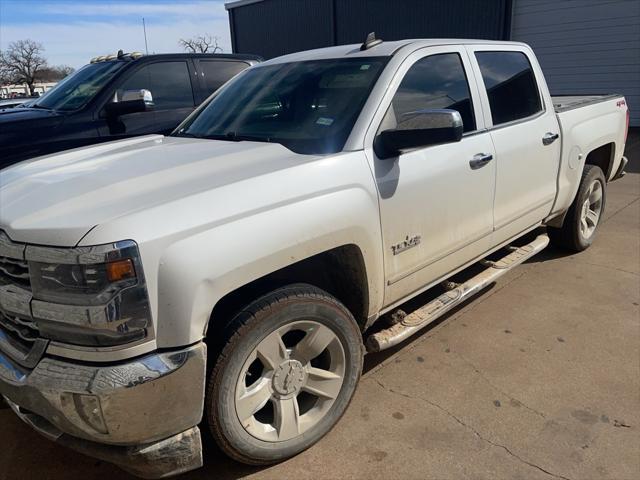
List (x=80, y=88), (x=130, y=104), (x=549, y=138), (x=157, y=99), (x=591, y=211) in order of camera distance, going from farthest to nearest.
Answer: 1. (x=157, y=99)
2. (x=80, y=88)
3. (x=130, y=104)
4. (x=591, y=211)
5. (x=549, y=138)

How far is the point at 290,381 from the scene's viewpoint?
7.99 ft

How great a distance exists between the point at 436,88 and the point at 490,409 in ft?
6.17

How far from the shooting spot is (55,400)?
6.23 ft

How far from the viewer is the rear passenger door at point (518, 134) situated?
11.7 ft

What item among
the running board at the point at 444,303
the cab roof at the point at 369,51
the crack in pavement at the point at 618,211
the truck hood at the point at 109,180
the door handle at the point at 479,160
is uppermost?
the cab roof at the point at 369,51

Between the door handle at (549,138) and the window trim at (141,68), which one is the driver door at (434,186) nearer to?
the door handle at (549,138)

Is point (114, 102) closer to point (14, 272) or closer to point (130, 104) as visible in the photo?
point (130, 104)

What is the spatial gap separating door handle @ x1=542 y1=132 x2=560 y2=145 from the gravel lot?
1.21 meters

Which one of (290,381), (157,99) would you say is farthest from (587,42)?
(290,381)

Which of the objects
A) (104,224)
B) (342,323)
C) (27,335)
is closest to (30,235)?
(104,224)

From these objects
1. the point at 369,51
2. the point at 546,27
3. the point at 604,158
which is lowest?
the point at 604,158

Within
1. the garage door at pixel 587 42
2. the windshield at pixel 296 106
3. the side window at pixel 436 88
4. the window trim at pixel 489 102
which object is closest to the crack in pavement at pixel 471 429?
the windshield at pixel 296 106

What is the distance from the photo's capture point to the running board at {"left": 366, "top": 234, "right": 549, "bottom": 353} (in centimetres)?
290

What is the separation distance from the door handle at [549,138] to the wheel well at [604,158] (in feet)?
4.36
